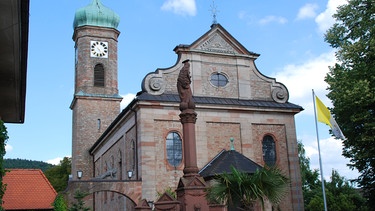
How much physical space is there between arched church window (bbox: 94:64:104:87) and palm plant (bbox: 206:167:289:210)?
31501 mm

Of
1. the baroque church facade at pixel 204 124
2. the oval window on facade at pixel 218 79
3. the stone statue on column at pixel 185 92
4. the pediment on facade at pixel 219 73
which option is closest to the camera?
the stone statue on column at pixel 185 92

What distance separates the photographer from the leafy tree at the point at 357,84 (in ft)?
72.4

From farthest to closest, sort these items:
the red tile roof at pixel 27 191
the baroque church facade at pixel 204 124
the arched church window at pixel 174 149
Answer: the arched church window at pixel 174 149 < the baroque church facade at pixel 204 124 < the red tile roof at pixel 27 191

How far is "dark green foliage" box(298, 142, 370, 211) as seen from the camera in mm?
35803

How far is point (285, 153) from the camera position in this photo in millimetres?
28688

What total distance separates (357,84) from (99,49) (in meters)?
29.3

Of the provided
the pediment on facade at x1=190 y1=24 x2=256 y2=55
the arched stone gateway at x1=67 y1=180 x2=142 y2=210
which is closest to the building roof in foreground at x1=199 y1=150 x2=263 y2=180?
the arched stone gateway at x1=67 y1=180 x2=142 y2=210

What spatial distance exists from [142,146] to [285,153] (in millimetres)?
9357

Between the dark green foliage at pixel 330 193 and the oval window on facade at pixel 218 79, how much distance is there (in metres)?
11.6

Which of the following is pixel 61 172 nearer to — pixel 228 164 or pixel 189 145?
pixel 228 164

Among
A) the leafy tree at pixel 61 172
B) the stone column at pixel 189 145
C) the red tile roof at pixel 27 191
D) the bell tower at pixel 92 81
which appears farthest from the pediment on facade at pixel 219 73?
the leafy tree at pixel 61 172

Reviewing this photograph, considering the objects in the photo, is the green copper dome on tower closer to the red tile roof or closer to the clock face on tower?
the clock face on tower

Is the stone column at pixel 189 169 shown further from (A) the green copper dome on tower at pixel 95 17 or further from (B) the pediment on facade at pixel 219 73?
(A) the green copper dome on tower at pixel 95 17

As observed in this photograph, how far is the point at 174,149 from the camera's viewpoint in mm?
26344
